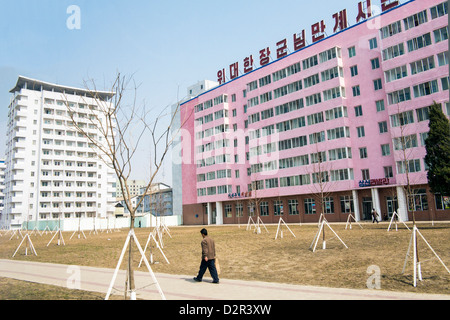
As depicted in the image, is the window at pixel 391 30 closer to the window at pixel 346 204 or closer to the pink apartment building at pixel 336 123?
the pink apartment building at pixel 336 123

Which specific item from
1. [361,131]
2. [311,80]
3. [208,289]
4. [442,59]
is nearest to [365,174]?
[361,131]

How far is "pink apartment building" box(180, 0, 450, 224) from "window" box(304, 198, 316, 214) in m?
0.17

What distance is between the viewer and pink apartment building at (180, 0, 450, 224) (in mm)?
43844

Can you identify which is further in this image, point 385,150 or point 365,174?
point 365,174

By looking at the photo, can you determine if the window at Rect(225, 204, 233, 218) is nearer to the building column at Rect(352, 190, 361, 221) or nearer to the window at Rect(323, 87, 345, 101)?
the building column at Rect(352, 190, 361, 221)

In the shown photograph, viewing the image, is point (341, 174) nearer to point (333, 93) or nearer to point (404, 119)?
point (404, 119)

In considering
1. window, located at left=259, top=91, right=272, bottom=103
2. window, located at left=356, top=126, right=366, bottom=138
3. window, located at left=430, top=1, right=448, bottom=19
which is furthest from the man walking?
window, located at left=259, top=91, right=272, bottom=103

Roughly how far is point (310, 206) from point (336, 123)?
14056 millimetres

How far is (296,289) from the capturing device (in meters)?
10.1

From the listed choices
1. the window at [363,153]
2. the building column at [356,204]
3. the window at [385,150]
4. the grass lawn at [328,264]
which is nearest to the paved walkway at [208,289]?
the grass lawn at [328,264]

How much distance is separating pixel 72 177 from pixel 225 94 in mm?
52659

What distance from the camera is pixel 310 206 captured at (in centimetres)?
5584

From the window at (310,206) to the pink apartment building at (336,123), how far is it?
17 centimetres
